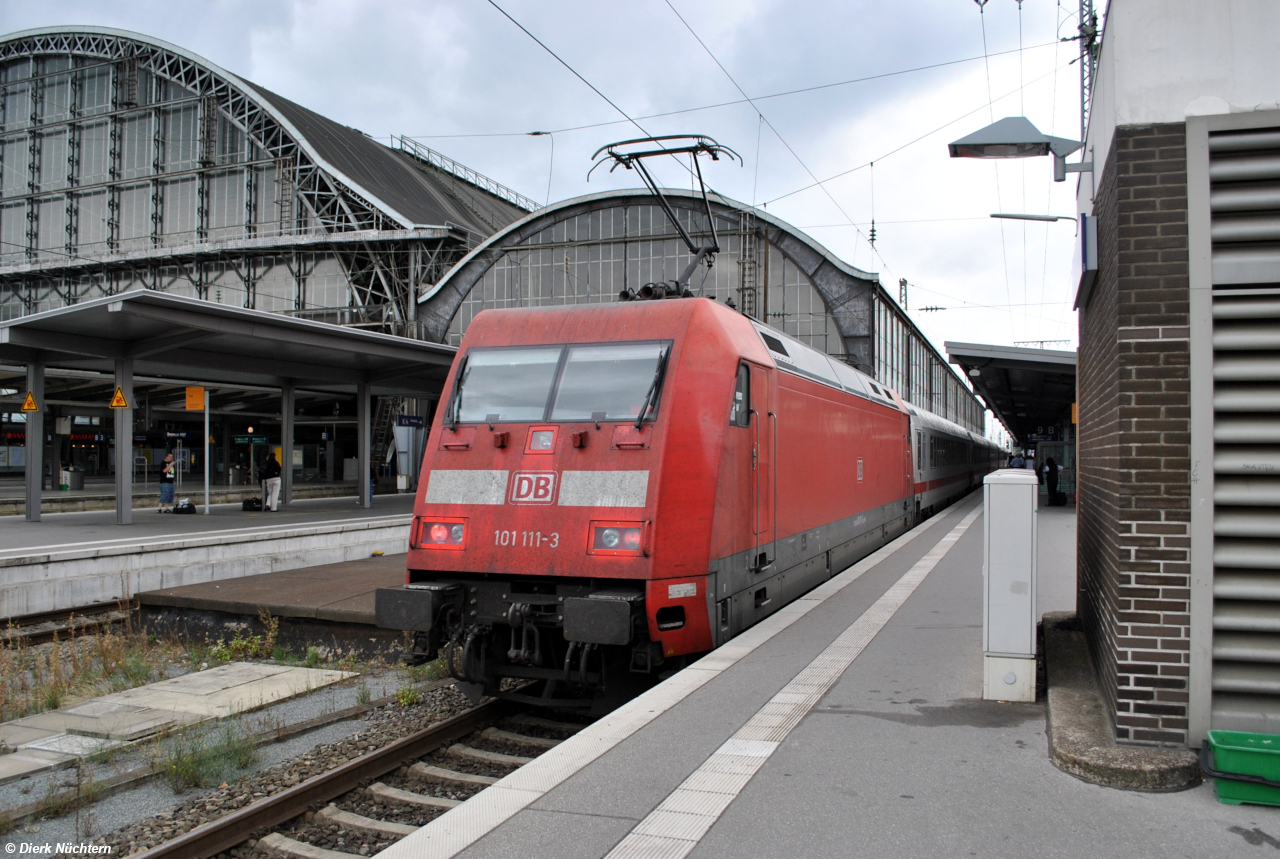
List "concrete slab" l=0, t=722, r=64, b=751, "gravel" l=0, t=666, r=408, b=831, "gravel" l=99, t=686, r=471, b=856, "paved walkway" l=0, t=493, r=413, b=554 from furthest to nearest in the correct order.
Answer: "paved walkway" l=0, t=493, r=413, b=554 → "concrete slab" l=0, t=722, r=64, b=751 → "gravel" l=0, t=666, r=408, b=831 → "gravel" l=99, t=686, r=471, b=856

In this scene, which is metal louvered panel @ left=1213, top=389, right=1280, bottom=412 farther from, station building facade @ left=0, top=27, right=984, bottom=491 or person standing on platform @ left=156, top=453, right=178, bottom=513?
station building facade @ left=0, top=27, right=984, bottom=491

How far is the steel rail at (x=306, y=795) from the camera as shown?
4.57 meters

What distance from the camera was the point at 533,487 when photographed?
6.68 m

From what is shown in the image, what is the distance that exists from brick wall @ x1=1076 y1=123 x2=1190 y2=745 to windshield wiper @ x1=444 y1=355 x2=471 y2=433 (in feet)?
16.0

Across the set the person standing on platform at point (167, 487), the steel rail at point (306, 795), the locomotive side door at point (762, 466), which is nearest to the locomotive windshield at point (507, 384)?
the locomotive side door at point (762, 466)

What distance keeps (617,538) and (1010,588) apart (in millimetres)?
2578

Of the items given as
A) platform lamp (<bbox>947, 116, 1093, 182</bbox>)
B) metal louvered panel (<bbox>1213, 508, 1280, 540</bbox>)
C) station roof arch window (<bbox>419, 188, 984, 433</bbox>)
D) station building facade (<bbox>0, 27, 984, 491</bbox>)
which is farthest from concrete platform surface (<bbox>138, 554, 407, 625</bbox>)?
station building facade (<bbox>0, 27, 984, 491</bbox>)

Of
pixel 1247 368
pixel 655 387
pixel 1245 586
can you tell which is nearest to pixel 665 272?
pixel 655 387

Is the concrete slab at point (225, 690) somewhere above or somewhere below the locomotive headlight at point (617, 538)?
below

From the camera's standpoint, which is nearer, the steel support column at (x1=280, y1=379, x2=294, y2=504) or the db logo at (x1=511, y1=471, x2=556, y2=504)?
the db logo at (x1=511, y1=471, x2=556, y2=504)

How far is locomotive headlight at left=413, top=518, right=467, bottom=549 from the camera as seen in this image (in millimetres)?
6699

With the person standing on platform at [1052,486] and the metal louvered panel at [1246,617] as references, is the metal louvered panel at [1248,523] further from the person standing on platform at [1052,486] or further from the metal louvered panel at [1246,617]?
the person standing on platform at [1052,486]

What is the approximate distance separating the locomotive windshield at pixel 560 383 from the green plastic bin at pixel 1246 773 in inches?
157

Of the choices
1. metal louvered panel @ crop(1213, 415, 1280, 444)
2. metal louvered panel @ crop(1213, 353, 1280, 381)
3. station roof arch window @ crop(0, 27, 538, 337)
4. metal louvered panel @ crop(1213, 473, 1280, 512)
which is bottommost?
metal louvered panel @ crop(1213, 473, 1280, 512)
